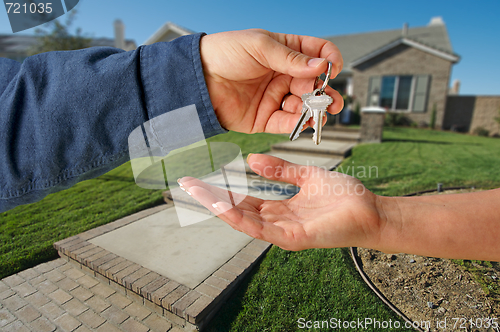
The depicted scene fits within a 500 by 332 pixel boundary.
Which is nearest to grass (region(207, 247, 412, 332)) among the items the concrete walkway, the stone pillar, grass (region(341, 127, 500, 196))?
the concrete walkway

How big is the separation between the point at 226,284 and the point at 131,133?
172 cm

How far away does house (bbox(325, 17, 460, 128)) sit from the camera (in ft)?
41.7

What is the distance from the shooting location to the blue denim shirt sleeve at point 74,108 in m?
1.00

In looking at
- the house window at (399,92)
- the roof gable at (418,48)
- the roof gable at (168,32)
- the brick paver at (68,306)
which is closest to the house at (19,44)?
the roof gable at (168,32)

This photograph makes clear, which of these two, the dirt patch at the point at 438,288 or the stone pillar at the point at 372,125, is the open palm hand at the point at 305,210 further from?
the stone pillar at the point at 372,125

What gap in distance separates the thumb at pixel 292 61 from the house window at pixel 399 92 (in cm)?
1412

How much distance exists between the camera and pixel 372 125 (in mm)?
7645

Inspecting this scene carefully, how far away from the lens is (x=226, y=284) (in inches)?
92.5

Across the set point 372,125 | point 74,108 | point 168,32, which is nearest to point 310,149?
point 372,125

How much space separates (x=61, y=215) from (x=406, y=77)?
1494 cm

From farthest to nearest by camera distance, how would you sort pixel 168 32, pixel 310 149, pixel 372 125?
1. pixel 168 32
2. pixel 372 125
3. pixel 310 149

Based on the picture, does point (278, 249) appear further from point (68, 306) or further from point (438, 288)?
point (68, 306)

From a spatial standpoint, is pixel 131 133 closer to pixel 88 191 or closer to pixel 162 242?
pixel 162 242

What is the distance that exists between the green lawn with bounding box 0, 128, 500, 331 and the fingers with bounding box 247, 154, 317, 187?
121 centimetres
